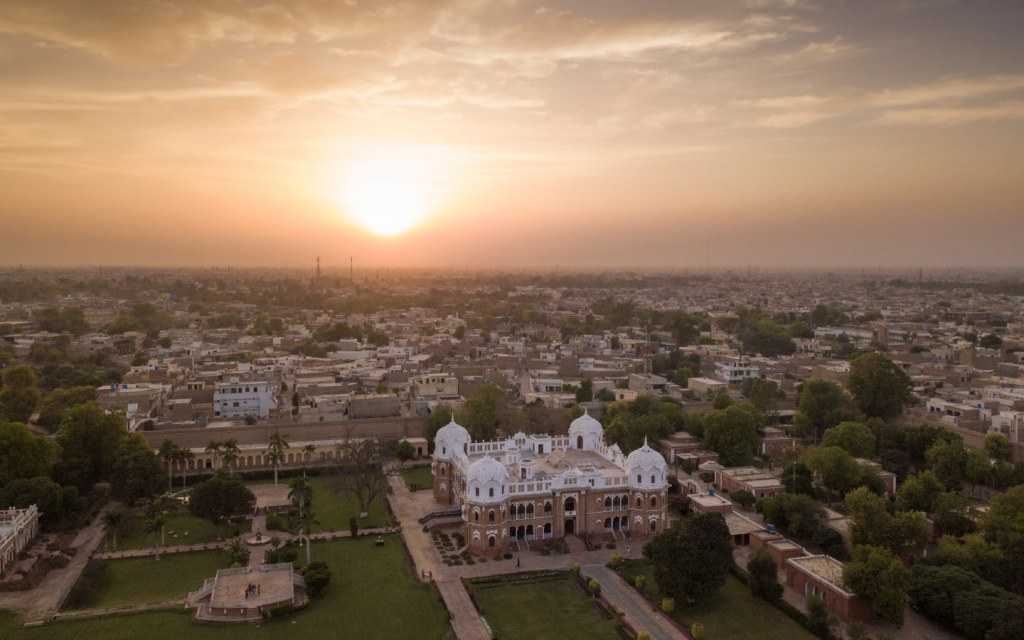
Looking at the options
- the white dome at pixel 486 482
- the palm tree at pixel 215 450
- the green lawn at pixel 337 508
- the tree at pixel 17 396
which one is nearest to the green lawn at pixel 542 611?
the white dome at pixel 486 482

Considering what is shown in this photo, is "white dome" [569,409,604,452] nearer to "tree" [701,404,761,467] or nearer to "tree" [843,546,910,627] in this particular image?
"tree" [701,404,761,467]

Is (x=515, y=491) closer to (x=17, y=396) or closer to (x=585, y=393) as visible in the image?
(x=585, y=393)

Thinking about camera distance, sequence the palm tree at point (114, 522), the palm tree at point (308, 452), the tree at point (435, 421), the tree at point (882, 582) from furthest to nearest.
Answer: the tree at point (435, 421) → the palm tree at point (308, 452) → the palm tree at point (114, 522) → the tree at point (882, 582)

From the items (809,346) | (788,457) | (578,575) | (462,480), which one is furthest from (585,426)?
(809,346)

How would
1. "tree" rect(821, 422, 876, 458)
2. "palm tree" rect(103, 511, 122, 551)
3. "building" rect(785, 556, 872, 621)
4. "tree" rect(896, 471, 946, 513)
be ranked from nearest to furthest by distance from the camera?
1. "building" rect(785, 556, 872, 621)
2. "palm tree" rect(103, 511, 122, 551)
3. "tree" rect(896, 471, 946, 513)
4. "tree" rect(821, 422, 876, 458)

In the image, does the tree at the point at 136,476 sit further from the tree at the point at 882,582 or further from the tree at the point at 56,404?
the tree at the point at 882,582

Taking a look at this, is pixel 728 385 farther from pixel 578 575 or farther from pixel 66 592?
pixel 66 592

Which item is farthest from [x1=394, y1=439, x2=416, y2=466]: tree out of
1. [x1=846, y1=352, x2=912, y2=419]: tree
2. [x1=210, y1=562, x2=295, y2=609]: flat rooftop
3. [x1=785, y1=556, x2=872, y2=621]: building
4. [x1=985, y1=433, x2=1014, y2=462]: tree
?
[x1=985, y1=433, x2=1014, y2=462]: tree
